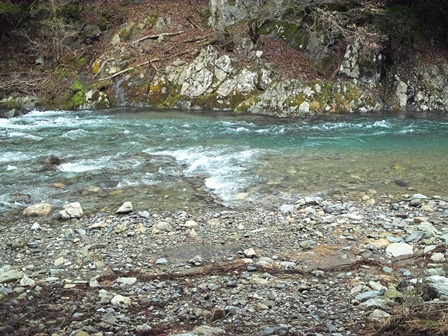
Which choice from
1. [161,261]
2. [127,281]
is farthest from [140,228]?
[127,281]

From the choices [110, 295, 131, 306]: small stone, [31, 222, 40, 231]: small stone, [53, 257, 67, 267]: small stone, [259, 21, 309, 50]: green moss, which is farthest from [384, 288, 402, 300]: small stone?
[259, 21, 309, 50]: green moss

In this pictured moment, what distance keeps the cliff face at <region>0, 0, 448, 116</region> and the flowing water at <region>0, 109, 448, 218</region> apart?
1.80 meters

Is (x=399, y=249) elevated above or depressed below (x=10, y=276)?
above

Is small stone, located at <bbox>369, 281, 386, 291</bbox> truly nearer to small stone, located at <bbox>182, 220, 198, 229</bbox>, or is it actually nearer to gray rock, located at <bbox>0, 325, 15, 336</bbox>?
small stone, located at <bbox>182, 220, 198, 229</bbox>

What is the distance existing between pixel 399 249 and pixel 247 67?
14.3 metres

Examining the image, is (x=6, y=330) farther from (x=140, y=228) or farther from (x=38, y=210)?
(x=38, y=210)

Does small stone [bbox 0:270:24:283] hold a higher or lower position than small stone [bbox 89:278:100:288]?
lower

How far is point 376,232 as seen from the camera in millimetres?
6910

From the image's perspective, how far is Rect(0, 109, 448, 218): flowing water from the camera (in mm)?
9141

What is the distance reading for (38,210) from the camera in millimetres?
8102

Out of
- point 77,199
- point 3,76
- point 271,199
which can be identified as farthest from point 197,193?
point 3,76

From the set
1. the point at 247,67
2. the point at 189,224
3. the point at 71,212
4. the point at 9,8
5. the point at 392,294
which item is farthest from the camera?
the point at 9,8

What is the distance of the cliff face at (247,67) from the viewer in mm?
18531

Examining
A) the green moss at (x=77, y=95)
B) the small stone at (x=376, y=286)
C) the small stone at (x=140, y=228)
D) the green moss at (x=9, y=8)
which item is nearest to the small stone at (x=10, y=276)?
the small stone at (x=140, y=228)
